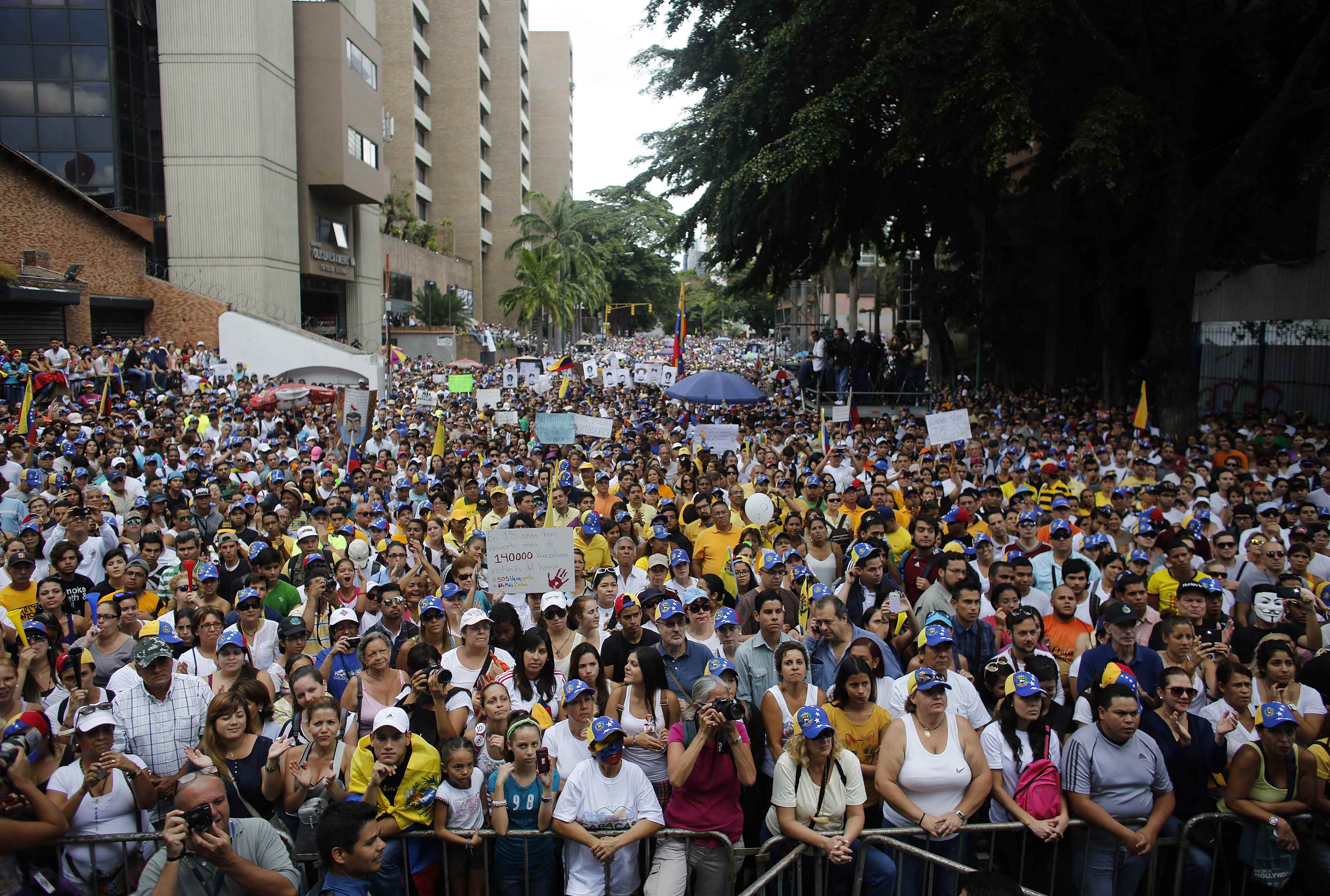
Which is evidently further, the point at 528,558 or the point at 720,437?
the point at 720,437

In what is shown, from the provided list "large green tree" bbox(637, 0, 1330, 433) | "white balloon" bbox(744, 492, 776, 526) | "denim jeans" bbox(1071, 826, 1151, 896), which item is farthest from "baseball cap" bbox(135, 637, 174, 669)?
"large green tree" bbox(637, 0, 1330, 433)

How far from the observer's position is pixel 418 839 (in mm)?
4684

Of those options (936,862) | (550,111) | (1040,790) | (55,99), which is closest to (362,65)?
(55,99)

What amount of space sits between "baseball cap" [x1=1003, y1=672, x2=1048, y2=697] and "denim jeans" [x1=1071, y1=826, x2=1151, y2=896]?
0.75 metres

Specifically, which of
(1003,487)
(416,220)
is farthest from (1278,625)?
(416,220)

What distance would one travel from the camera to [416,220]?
189ft

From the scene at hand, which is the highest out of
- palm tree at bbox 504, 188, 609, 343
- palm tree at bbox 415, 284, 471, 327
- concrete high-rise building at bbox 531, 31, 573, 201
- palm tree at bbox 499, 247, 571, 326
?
concrete high-rise building at bbox 531, 31, 573, 201

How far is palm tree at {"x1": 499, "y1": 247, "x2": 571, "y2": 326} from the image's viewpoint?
2136 inches

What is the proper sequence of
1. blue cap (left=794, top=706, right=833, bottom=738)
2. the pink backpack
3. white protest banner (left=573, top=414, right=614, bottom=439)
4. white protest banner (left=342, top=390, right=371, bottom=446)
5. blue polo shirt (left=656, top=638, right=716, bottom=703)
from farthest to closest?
white protest banner (left=342, top=390, right=371, bottom=446) < white protest banner (left=573, top=414, right=614, bottom=439) < blue polo shirt (left=656, top=638, right=716, bottom=703) < the pink backpack < blue cap (left=794, top=706, right=833, bottom=738)

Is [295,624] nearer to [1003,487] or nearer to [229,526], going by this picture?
[229,526]

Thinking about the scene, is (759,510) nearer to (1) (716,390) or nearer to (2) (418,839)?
(2) (418,839)

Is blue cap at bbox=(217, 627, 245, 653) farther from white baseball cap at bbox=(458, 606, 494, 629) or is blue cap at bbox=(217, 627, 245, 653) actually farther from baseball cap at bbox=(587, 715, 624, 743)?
baseball cap at bbox=(587, 715, 624, 743)

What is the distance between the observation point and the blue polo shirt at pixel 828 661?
5.68 m

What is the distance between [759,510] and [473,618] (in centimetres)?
495
